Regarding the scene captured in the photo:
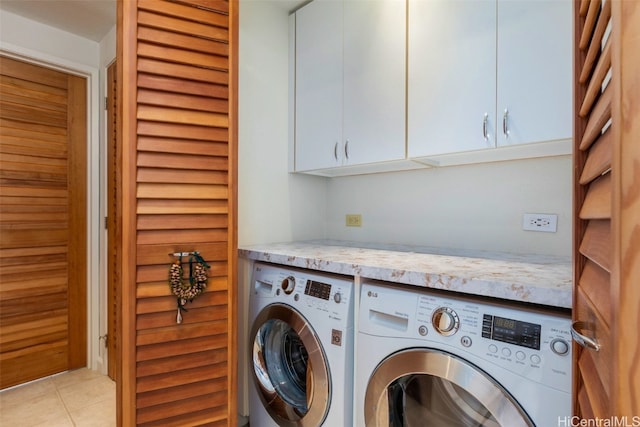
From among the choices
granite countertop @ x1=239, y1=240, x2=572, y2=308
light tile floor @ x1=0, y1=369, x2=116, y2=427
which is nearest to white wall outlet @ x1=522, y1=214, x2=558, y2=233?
granite countertop @ x1=239, y1=240, x2=572, y2=308

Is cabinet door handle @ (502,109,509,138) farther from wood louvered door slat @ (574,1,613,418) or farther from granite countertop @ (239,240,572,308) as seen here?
wood louvered door slat @ (574,1,613,418)

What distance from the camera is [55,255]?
2369mm

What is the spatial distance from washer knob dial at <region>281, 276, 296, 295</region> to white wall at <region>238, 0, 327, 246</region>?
1.66ft

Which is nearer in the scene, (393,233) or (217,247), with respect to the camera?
(217,247)

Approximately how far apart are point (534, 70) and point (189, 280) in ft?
5.07

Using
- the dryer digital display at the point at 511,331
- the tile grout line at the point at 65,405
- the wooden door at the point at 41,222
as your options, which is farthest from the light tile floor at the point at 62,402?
the dryer digital display at the point at 511,331

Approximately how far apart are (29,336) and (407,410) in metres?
2.51

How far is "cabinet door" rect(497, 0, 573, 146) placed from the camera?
1.17 meters

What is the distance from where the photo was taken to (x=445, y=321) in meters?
1.02

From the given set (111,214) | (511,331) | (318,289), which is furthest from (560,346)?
(111,214)

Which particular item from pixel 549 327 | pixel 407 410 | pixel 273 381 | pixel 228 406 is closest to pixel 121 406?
pixel 228 406

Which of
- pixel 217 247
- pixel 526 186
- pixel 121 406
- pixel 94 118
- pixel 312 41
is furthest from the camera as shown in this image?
pixel 94 118

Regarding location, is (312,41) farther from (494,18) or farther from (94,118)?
(94,118)

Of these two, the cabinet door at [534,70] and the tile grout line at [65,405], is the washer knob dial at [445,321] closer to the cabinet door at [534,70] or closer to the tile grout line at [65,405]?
the cabinet door at [534,70]
